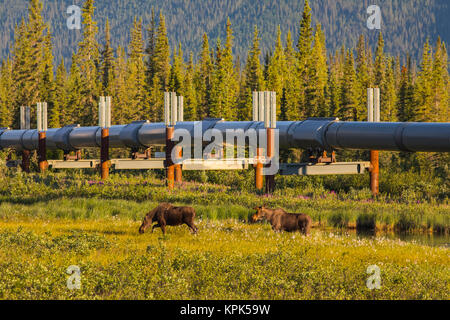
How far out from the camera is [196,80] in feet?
378

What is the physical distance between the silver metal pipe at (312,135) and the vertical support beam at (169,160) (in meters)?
1.33

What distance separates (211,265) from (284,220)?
6924mm

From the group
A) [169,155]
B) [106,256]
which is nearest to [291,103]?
[169,155]

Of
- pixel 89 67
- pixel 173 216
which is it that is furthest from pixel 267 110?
pixel 89 67

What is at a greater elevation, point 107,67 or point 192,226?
point 107,67

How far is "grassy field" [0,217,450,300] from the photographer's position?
12.2 metres

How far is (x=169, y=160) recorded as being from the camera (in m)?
36.0

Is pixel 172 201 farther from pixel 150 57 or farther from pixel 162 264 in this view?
pixel 150 57

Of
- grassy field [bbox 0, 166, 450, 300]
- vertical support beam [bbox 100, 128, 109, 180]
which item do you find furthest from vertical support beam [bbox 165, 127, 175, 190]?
vertical support beam [bbox 100, 128, 109, 180]

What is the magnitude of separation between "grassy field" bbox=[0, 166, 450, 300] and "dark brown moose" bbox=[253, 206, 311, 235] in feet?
1.44

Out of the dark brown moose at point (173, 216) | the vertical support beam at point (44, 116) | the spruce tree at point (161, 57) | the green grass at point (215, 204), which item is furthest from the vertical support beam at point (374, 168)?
the spruce tree at point (161, 57)

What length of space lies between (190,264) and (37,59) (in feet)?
252

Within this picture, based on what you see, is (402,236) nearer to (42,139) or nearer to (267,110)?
(267,110)
